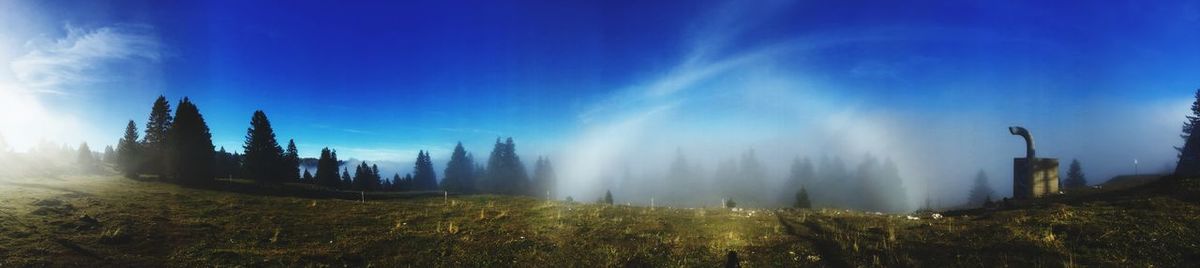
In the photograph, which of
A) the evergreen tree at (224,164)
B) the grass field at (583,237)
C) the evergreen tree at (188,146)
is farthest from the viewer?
the evergreen tree at (224,164)

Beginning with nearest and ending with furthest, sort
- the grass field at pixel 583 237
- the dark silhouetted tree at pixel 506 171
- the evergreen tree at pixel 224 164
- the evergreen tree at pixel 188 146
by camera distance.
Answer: the grass field at pixel 583 237 < the evergreen tree at pixel 188 146 < the evergreen tree at pixel 224 164 < the dark silhouetted tree at pixel 506 171

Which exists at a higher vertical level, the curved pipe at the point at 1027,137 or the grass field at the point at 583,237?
the curved pipe at the point at 1027,137

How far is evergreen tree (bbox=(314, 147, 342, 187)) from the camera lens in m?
73.7

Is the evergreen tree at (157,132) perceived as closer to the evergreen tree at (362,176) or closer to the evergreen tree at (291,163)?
the evergreen tree at (291,163)

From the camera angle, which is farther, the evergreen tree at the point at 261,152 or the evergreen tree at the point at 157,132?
the evergreen tree at the point at 261,152

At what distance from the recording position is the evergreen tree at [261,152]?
5803 centimetres

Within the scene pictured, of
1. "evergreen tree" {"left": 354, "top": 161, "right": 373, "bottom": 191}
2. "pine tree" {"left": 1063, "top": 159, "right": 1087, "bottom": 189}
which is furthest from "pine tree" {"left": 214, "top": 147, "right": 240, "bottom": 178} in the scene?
"pine tree" {"left": 1063, "top": 159, "right": 1087, "bottom": 189}

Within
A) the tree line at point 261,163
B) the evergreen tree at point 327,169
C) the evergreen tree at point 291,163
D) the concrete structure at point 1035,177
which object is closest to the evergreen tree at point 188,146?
the tree line at point 261,163

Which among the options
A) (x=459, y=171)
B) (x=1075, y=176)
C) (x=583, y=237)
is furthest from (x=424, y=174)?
(x=1075, y=176)

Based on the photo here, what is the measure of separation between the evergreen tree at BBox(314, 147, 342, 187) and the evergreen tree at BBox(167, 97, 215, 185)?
75.0 ft

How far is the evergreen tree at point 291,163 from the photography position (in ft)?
209

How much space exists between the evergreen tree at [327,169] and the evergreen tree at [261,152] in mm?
14184

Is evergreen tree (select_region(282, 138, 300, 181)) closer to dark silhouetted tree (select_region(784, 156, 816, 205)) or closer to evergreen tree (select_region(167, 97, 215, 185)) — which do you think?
evergreen tree (select_region(167, 97, 215, 185))

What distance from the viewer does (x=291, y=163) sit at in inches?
2665
